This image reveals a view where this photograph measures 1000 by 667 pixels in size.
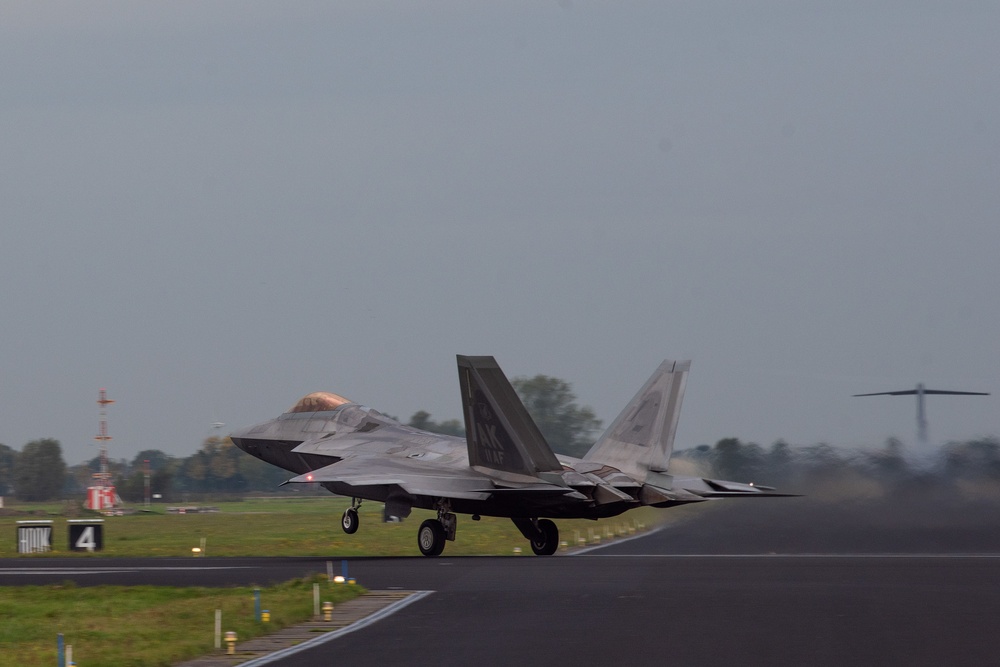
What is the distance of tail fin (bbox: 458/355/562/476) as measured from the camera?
3081cm

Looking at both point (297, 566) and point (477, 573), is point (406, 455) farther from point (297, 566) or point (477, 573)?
point (477, 573)

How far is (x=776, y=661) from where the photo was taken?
13664mm

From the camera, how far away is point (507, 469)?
31656 mm

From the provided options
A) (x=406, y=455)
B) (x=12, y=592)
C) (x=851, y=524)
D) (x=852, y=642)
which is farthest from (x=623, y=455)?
(x=852, y=642)

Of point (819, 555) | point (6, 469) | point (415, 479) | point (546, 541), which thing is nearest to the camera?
point (415, 479)

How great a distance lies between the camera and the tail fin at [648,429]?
3306 centimetres

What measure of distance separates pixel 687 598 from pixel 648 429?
12692 millimetres

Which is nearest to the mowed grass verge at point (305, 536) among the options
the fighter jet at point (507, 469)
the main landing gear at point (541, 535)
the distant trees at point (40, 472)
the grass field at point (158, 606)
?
the grass field at point (158, 606)

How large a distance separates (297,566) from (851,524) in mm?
16571

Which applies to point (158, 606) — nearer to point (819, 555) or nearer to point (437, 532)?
point (437, 532)

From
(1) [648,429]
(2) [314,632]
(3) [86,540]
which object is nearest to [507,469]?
(1) [648,429]

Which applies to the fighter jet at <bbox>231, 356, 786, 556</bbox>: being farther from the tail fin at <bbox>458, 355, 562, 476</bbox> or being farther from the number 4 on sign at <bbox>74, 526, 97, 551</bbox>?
the number 4 on sign at <bbox>74, 526, 97, 551</bbox>

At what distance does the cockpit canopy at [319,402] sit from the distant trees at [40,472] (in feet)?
259

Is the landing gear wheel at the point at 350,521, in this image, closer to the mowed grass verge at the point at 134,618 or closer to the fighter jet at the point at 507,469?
the fighter jet at the point at 507,469
